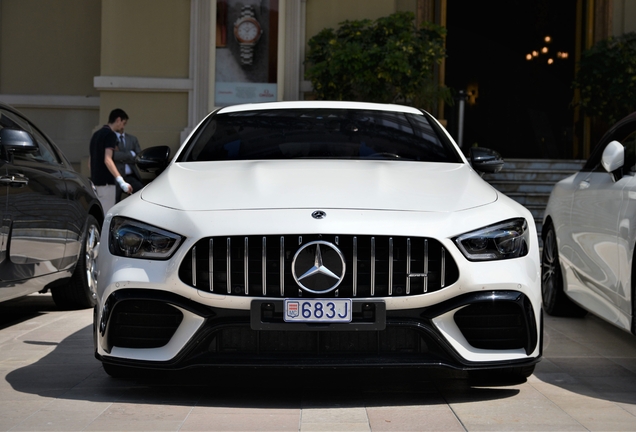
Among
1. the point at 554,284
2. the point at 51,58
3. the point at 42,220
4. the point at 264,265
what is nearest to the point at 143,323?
the point at 264,265

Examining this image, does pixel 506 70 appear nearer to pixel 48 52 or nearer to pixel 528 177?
pixel 528 177

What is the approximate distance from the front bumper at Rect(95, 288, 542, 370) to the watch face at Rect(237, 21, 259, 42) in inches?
409

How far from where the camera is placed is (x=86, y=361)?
17.6 ft

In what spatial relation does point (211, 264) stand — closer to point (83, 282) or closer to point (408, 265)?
point (408, 265)

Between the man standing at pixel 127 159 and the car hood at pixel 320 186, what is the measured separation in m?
5.99

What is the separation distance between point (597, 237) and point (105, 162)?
641cm

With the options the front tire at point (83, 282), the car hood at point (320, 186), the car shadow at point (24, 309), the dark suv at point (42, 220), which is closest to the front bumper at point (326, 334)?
the car hood at point (320, 186)

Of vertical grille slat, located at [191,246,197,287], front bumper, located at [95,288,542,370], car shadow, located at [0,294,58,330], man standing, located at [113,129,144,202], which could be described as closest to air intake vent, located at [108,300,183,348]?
front bumper, located at [95,288,542,370]

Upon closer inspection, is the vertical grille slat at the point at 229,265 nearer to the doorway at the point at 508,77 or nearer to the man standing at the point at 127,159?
the man standing at the point at 127,159

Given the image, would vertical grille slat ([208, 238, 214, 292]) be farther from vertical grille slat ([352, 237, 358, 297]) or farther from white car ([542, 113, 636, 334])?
white car ([542, 113, 636, 334])

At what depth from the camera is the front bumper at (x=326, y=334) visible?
4109 mm

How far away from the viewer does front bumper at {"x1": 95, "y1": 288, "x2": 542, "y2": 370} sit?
411 cm

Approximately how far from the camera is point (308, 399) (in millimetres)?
4391

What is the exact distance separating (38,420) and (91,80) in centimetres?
1240
